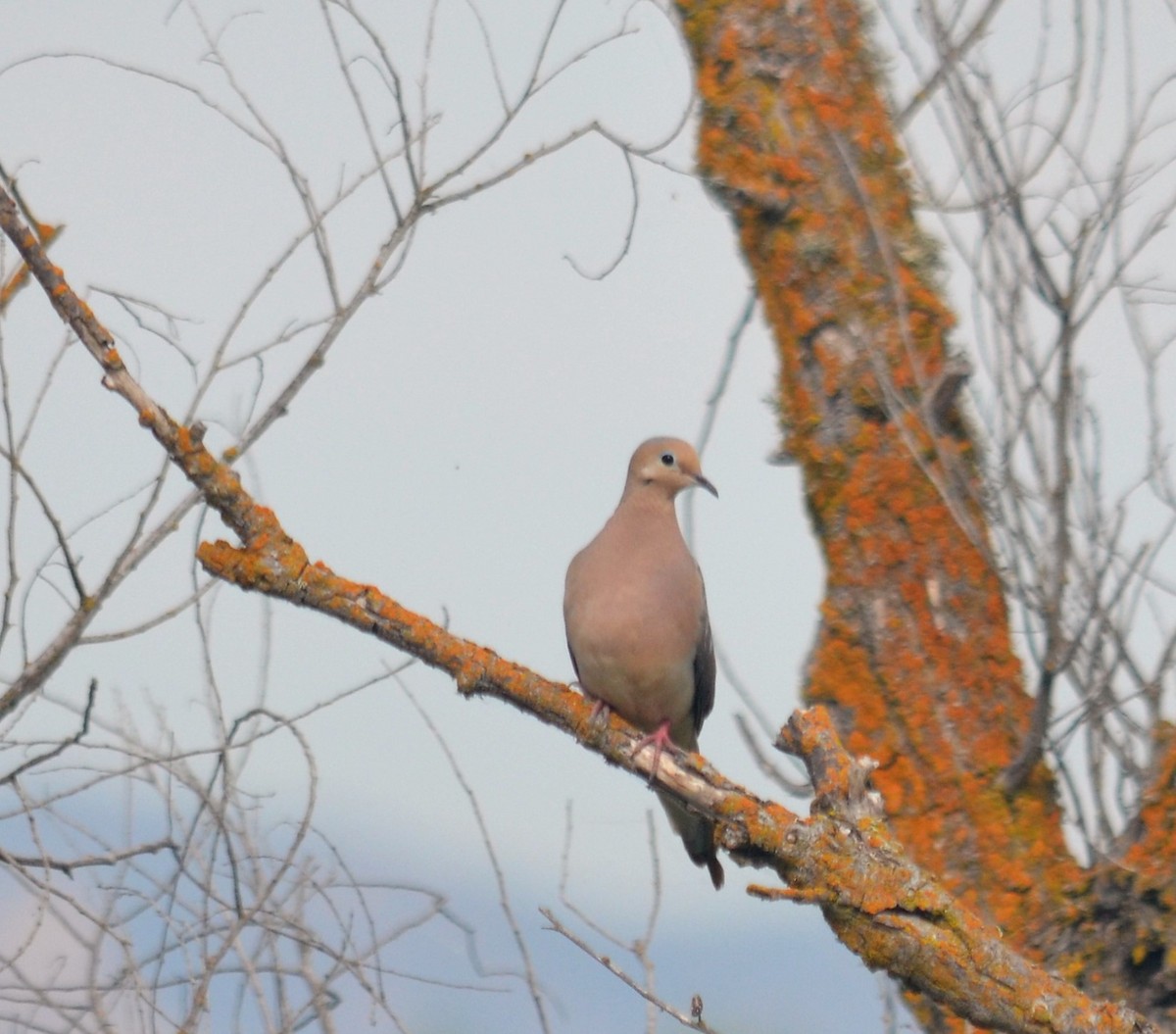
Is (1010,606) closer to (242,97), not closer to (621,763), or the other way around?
(621,763)

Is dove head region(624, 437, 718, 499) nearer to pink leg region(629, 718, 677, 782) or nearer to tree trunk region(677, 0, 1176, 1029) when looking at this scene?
tree trunk region(677, 0, 1176, 1029)

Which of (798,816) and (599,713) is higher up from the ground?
(599,713)

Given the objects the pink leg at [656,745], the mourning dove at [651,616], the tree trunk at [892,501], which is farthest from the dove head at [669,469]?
the pink leg at [656,745]

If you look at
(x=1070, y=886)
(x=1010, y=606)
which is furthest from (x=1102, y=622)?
(x=1070, y=886)

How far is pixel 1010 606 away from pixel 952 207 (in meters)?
1.13

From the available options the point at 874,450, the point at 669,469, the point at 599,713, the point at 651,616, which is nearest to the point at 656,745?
the point at 599,713

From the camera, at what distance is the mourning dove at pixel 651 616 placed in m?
4.08

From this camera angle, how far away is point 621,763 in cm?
361

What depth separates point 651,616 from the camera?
4121mm

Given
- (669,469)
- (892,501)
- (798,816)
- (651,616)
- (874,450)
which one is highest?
(669,469)

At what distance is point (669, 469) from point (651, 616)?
1.72 ft

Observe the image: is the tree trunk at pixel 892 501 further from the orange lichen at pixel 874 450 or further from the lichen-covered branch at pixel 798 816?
the lichen-covered branch at pixel 798 816

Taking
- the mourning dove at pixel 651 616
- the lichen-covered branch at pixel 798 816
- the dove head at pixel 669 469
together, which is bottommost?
the lichen-covered branch at pixel 798 816

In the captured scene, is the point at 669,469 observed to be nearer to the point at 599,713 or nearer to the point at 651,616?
the point at 651,616
